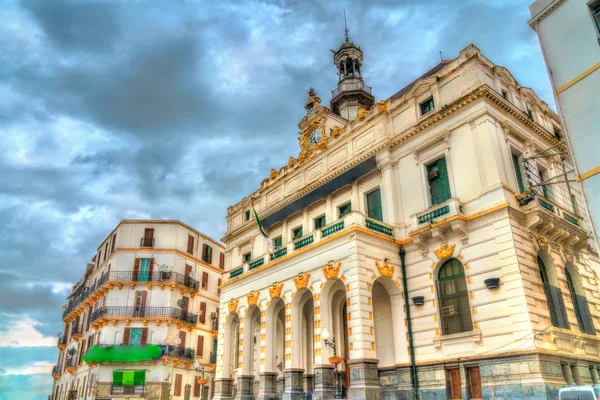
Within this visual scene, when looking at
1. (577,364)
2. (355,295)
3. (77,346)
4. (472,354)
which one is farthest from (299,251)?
(77,346)

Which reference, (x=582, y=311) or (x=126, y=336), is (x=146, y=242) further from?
(x=582, y=311)

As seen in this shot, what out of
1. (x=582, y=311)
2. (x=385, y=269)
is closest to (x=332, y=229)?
(x=385, y=269)

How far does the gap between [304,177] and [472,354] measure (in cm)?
1689

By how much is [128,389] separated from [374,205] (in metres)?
26.7

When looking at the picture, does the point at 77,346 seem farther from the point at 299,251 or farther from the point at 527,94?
the point at 527,94

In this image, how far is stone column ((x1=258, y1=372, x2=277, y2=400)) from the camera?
1008 inches

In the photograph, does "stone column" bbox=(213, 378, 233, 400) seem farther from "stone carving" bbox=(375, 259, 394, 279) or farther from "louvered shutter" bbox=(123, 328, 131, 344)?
"louvered shutter" bbox=(123, 328, 131, 344)

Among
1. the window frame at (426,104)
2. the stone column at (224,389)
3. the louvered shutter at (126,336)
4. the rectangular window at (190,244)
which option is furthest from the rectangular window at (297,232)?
the louvered shutter at (126,336)

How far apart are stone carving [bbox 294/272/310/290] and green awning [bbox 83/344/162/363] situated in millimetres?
20149

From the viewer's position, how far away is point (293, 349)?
2456cm

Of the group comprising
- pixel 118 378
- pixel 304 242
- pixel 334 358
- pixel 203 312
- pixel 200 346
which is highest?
pixel 203 312

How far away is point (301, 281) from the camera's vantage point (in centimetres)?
2484

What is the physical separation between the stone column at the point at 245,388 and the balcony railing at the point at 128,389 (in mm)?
14679

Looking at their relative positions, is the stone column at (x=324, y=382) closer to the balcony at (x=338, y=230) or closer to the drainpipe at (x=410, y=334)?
the drainpipe at (x=410, y=334)
